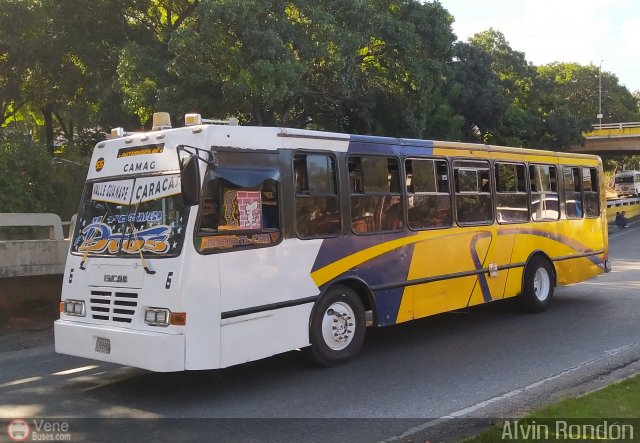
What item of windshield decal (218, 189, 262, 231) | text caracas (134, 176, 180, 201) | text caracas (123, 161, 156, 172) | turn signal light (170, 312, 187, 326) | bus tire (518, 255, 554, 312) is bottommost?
bus tire (518, 255, 554, 312)

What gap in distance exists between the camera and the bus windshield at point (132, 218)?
6.35m

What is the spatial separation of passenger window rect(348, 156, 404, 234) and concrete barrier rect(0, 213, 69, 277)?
6.09 meters

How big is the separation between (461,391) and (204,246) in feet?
9.67

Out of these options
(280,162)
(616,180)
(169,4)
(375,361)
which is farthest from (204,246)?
(616,180)

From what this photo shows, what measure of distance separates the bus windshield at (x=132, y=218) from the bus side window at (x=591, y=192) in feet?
28.4

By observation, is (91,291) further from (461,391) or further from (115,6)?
(115,6)

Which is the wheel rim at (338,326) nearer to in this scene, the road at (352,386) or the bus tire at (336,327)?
the bus tire at (336,327)

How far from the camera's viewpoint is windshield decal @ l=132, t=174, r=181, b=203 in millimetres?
6469

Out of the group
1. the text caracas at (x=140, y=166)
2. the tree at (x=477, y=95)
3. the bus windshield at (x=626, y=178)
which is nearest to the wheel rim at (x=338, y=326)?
the text caracas at (x=140, y=166)

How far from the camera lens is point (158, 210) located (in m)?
6.52

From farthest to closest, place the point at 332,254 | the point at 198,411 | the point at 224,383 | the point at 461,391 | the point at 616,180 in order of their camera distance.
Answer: the point at 616,180, the point at 332,254, the point at 224,383, the point at 461,391, the point at 198,411

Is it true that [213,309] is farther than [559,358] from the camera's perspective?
No

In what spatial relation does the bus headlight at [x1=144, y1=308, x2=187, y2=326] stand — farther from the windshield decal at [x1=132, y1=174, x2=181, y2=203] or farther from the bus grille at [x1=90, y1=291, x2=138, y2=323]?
the windshield decal at [x1=132, y1=174, x2=181, y2=203]

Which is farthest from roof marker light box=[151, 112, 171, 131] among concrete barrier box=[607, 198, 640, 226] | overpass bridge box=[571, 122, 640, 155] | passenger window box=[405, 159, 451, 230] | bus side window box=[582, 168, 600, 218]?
overpass bridge box=[571, 122, 640, 155]
